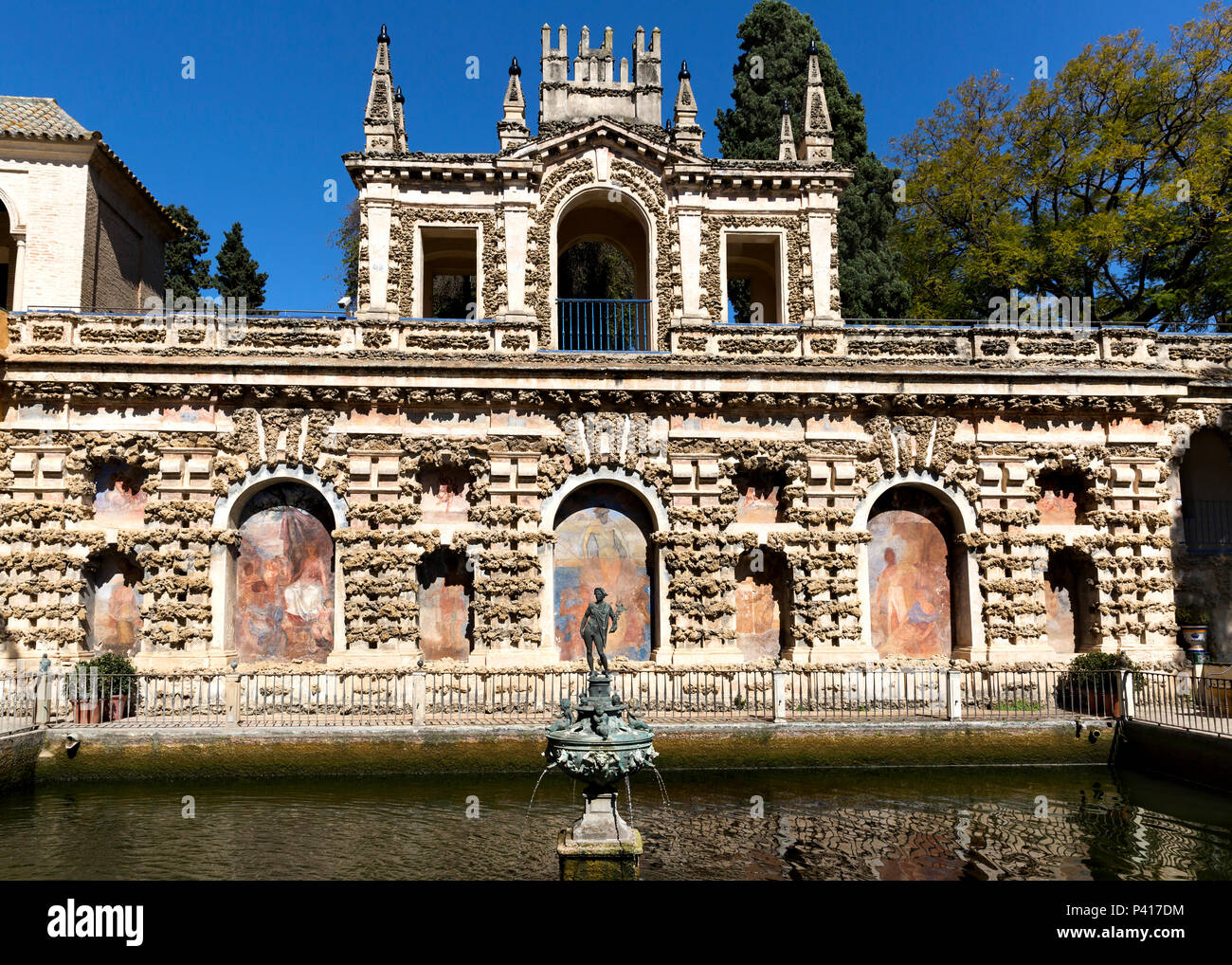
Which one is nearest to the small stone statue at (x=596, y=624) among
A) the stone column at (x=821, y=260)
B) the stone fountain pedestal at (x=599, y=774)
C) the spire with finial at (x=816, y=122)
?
the stone fountain pedestal at (x=599, y=774)

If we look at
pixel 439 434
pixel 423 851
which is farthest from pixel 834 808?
pixel 439 434

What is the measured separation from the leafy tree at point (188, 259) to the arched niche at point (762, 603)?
32.7 meters

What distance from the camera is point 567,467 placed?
76.4 ft

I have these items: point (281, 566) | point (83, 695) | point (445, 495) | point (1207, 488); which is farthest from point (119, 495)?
point (1207, 488)

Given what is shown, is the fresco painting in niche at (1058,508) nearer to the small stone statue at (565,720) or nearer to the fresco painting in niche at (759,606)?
the fresco painting in niche at (759,606)

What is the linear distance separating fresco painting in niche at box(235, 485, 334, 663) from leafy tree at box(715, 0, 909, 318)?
67.1ft

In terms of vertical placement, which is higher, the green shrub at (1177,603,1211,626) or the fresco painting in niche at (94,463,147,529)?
the fresco painting in niche at (94,463,147,529)

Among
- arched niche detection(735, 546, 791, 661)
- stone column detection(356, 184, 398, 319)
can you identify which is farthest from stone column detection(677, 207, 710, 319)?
stone column detection(356, 184, 398, 319)

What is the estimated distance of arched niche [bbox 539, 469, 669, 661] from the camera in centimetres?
2312

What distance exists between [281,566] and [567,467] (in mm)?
7187

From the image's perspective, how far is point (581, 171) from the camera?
25547mm

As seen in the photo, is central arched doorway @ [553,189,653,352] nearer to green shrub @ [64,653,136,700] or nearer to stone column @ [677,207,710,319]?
stone column @ [677,207,710,319]

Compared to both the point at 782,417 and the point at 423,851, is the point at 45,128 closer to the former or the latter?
the point at 782,417

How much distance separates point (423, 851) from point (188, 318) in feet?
52.4
